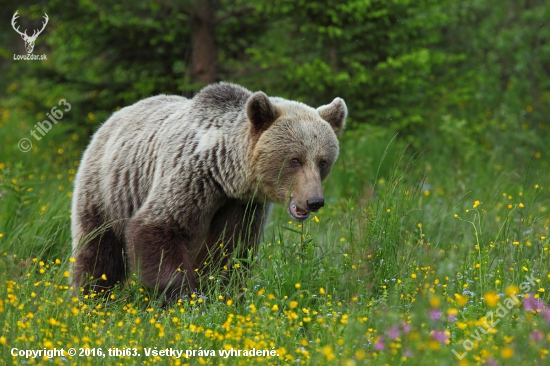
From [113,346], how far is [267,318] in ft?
2.68

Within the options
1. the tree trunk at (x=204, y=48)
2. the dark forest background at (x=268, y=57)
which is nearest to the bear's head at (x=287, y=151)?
the dark forest background at (x=268, y=57)

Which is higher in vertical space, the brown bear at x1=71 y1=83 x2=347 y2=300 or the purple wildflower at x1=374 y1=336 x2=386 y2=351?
the brown bear at x1=71 y1=83 x2=347 y2=300

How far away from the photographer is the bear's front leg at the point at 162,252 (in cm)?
490

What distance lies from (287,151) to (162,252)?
110 cm

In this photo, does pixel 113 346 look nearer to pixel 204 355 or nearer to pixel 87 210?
pixel 204 355

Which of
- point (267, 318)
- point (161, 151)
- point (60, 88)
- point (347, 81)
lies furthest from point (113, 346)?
point (60, 88)

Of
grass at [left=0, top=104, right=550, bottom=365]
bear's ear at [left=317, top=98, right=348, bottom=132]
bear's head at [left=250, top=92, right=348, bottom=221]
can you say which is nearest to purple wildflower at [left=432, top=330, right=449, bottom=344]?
grass at [left=0, top=104, right=550, bottom=365]

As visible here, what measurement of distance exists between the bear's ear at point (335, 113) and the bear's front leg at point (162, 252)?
51.2 inches

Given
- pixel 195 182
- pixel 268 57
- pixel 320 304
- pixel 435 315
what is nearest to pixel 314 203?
pixel 320 304

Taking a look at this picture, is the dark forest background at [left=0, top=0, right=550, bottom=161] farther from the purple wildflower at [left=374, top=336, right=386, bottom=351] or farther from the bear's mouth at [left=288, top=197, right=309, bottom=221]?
the purple wildflower at [left=374, top=336, right=386, bottom=351]

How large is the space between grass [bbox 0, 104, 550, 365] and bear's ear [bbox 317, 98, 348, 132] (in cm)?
64

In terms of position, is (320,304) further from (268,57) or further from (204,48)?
(204,48)

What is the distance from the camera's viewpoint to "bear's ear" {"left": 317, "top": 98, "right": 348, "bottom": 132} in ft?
18.2

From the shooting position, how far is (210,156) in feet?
17.0
